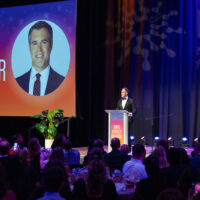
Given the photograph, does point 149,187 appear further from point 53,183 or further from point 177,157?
point 177,157

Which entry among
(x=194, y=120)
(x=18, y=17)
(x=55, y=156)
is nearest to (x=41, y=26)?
(x=18, y=17)

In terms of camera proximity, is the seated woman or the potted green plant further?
the potted green plant

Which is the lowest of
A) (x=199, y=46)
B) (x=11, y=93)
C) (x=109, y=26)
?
(x=11, y=93)

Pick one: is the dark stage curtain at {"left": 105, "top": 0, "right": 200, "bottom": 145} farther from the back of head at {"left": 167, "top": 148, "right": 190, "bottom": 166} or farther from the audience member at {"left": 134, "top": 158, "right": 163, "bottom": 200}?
the audience member at {"left": 134, "top": 158, "right": 163, "bottom": 200}

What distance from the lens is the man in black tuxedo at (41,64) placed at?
9.00 metres

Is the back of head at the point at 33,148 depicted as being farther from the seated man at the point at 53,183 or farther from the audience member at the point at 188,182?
the audience member at the point at 188,182

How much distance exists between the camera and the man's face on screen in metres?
9.02

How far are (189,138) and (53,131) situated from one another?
3.35m

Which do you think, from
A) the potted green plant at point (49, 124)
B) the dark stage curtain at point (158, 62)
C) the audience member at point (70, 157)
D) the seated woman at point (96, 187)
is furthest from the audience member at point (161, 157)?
the potted green plant at point (49, 124)

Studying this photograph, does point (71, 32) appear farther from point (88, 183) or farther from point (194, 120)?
point (88, 183)

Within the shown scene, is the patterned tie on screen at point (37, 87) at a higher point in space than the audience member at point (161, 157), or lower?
higher

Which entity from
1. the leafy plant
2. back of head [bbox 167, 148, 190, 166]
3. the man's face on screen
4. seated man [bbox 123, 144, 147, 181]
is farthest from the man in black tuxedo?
Result: back of head [bbox 167, 148, 190, 166]

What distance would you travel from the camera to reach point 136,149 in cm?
348

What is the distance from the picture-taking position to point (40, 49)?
29.8ft
